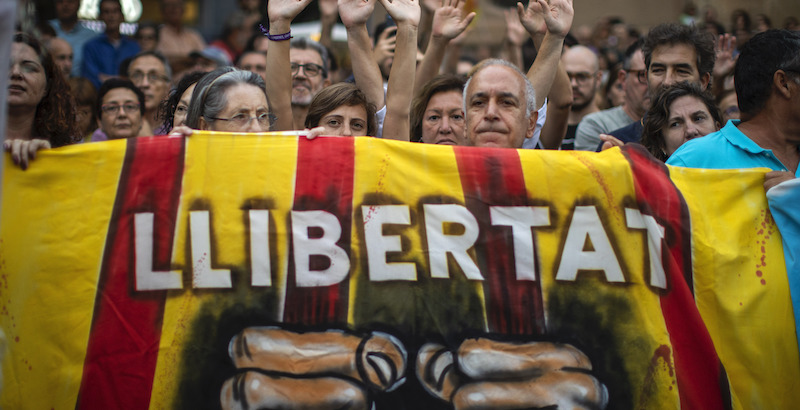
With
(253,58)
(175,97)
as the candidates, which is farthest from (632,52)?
(175,97)

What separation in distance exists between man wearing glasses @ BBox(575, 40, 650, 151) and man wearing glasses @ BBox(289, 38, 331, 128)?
1.65 metres

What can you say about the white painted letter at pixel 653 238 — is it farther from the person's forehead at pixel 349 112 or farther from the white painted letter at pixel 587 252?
the person's forehead at pixel 349 112

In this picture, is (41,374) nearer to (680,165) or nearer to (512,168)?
(512,168)

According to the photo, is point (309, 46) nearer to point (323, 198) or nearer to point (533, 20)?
point (533, 20)

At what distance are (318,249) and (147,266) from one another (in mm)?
586

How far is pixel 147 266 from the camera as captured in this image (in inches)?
110

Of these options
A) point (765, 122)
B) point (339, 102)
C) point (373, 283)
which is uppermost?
point (339, 102)

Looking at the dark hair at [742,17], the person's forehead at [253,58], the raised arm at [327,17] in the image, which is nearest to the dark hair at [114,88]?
the person's forehead at [253,58]

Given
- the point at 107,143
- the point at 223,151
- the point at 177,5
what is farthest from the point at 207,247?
the point at 177,5

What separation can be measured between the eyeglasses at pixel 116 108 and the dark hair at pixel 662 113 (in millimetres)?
3069

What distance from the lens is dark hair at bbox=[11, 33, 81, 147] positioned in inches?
141

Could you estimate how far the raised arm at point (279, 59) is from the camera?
386 centimetres

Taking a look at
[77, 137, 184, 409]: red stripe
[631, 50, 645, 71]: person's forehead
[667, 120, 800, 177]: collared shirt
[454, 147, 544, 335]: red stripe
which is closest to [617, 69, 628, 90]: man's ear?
[631, 50, 645, 71]: person's forehead

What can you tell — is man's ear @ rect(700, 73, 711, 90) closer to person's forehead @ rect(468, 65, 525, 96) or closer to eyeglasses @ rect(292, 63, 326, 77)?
person's forehead @ rect(468, 65, 525, 96)
